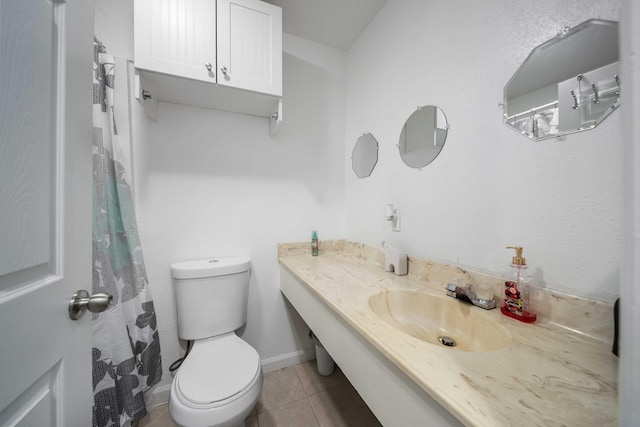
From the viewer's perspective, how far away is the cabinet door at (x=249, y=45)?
1.12 metres

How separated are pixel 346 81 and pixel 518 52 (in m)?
1.22

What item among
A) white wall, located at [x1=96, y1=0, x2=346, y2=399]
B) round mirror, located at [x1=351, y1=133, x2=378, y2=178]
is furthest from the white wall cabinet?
round mirror, located at [x1=351, y1=133, x2=378, y2=178]

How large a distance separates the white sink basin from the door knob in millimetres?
775

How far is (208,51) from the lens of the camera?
1.09m

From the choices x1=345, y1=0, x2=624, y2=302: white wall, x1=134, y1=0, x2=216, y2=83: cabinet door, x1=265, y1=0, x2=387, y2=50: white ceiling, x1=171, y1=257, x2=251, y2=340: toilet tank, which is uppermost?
x1=265, y1=0, x2=387, y2=50: white ceiling

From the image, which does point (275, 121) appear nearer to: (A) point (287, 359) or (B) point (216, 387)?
(B) point (216, 387)

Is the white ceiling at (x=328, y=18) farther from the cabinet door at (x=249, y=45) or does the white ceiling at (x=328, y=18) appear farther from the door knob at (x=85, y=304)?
the door knob at (x=85, y=304)

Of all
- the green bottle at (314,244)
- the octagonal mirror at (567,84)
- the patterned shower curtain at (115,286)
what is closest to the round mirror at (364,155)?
the green bottle at (314,244)

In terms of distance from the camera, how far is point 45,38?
0.44 m

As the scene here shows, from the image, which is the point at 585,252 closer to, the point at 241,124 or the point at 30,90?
the point at 30,90

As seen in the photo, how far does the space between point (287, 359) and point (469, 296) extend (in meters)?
1.32

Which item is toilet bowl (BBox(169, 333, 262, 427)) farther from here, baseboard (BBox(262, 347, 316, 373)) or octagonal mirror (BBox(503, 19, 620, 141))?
octagonal mirror (BBox(503, 19, 620, 141))

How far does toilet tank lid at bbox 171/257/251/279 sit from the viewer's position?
122cm

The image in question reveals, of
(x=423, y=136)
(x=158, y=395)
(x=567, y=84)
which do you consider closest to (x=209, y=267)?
(x=158, y=395)
